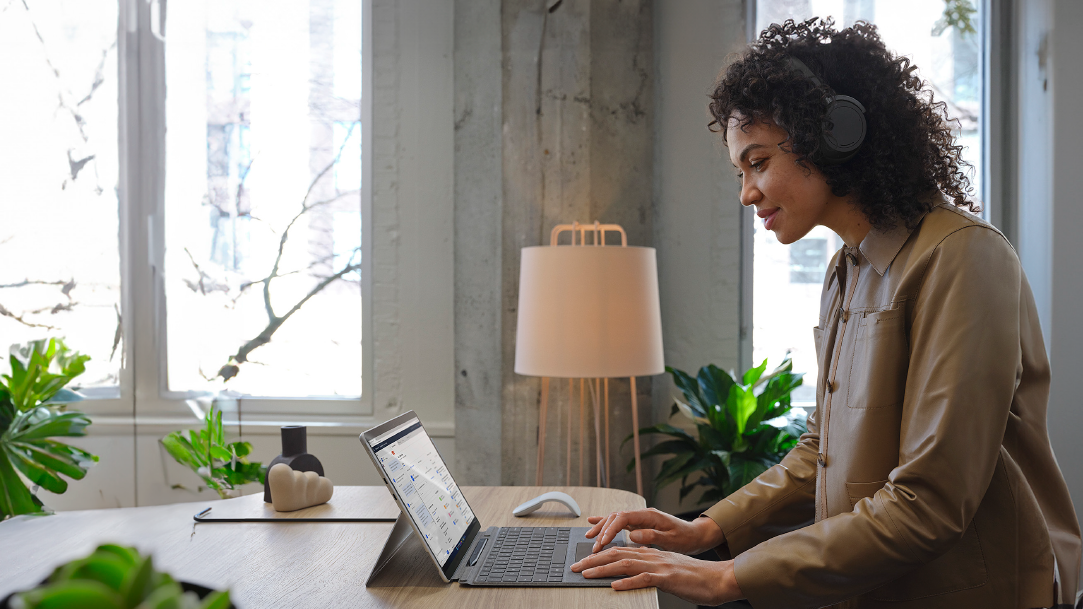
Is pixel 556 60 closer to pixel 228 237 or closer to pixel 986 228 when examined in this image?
pixel 228 237

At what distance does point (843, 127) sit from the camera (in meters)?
1.18

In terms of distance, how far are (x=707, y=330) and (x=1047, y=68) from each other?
1.78 metres

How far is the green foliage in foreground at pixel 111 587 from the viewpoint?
209 millimetres

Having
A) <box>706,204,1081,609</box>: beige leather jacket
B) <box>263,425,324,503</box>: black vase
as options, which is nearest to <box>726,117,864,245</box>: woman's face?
<box>706,204,1081,609</box>: beige leather jacket

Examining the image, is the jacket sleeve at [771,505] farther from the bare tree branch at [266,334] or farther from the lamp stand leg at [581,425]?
the bare tree branch at [266,334]

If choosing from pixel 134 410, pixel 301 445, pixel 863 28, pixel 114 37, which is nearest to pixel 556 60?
pixel 863 28

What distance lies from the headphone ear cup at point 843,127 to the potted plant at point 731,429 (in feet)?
4.86

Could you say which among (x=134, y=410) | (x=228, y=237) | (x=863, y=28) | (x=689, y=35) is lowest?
(x=134, y=410)

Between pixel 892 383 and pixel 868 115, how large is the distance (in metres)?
0.47

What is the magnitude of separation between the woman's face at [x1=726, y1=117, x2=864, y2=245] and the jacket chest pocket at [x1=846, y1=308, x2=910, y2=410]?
22 centimetres

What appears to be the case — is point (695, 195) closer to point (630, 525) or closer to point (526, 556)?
point (630, 525)

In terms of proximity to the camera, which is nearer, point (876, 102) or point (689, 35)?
point (876, 102)

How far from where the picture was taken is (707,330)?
304 cm

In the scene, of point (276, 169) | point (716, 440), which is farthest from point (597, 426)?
point (276, 169)
